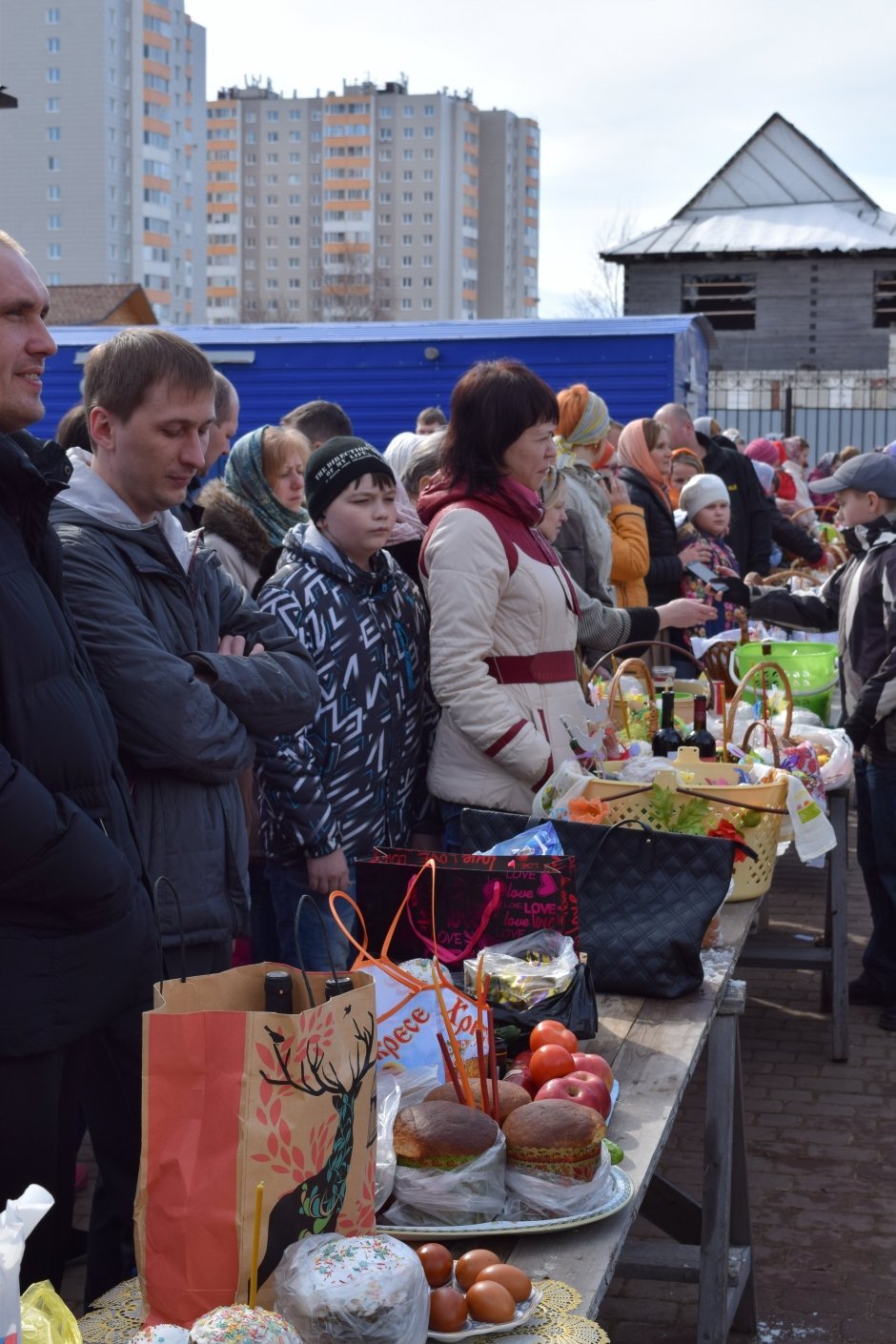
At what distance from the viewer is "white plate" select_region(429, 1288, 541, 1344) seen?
1520 mm

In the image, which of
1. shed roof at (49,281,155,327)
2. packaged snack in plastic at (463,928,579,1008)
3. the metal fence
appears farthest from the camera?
shed roof at (49,281,155,327)

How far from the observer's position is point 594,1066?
2127 millimetres

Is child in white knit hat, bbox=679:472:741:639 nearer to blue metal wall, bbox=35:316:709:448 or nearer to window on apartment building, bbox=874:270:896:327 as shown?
blue metal wall, bbox=35:316:709:448

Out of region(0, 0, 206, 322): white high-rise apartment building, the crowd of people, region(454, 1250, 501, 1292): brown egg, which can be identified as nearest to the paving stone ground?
the crowd of people

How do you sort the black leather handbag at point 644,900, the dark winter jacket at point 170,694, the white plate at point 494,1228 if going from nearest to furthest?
1. the white plate at point 494,1228
2. the dark winter jacket at point 170,694
3. the black leather handbag at point 644,900

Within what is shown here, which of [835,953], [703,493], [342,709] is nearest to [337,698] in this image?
[342,709]

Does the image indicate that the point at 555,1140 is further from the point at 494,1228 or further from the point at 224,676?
the point at 224,676

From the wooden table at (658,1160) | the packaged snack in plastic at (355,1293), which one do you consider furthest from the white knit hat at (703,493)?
the packaged snack in plastic at (355,1293)

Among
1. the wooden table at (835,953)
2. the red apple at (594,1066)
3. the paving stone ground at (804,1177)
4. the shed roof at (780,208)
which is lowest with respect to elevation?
the paving stone ground at (804,1177)

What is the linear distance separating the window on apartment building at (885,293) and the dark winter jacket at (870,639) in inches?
1273

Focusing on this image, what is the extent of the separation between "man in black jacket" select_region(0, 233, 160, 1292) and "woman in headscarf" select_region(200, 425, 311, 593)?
81.6 inches

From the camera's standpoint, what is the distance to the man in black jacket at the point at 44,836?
77.4 inches

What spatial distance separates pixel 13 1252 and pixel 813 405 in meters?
33.5

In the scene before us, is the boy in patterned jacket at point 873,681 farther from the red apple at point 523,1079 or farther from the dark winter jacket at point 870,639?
the red apple at point 523,1079
